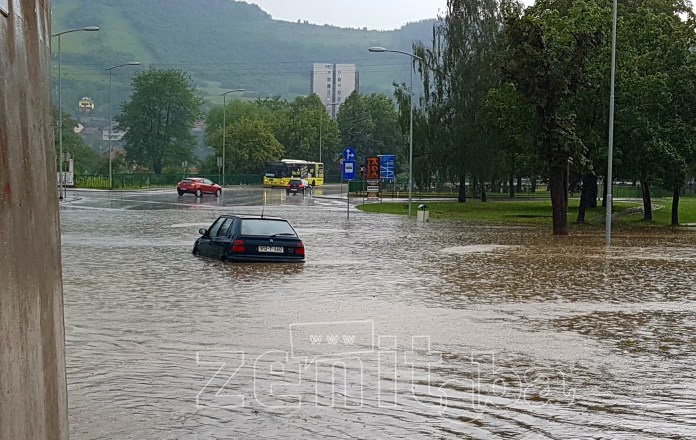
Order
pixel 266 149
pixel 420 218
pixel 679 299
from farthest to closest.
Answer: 1. pixel 266 149
2. pixel 420 218
3. pixel 679 299

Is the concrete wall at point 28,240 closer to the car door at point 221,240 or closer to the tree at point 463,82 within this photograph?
the car door at point 221,240

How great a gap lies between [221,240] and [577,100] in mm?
25040

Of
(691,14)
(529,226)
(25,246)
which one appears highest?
(691,14)

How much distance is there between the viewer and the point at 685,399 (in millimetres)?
8891

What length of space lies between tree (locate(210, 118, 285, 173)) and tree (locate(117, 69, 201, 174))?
17877mm

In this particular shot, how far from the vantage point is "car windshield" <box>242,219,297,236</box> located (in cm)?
2262

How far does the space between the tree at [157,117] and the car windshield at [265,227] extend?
117m

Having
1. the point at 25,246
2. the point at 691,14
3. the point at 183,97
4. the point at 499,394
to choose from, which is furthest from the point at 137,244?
the point at 183,97

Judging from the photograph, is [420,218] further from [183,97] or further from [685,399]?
[183,97]

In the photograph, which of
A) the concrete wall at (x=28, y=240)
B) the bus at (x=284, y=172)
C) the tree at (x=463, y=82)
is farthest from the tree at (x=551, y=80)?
the bus at (x=284, y=172)

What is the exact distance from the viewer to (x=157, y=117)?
138 meters

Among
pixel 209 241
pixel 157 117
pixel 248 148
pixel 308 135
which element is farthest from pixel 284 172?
pixel 209 241

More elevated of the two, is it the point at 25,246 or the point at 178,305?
the point at 25,246

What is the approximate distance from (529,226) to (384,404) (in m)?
Result: 37.7
